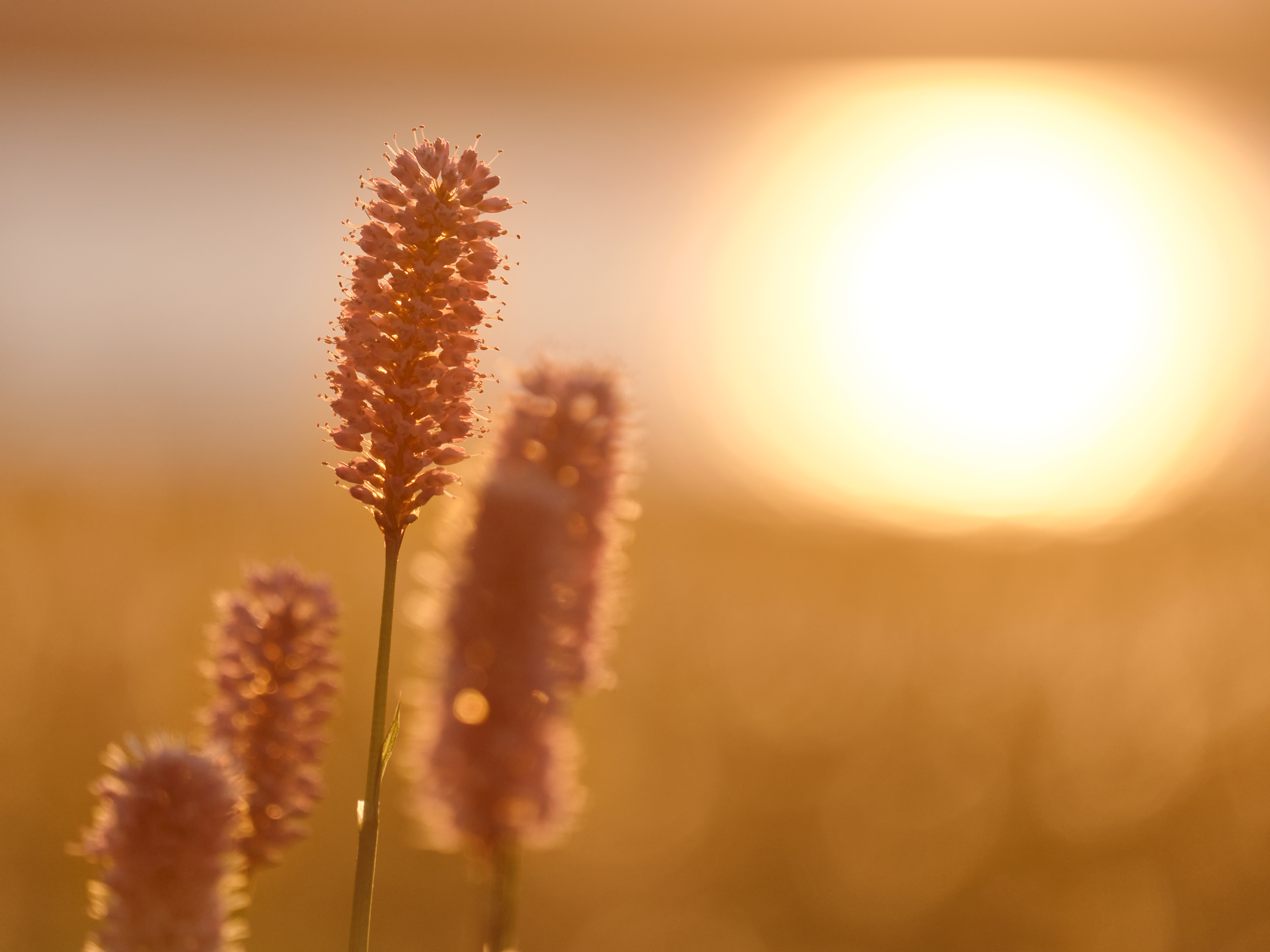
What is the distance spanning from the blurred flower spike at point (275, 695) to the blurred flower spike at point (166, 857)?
423 mm

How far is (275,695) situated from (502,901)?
1.15m

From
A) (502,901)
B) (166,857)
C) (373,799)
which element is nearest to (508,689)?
(502,901)

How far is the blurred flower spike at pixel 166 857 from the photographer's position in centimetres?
277

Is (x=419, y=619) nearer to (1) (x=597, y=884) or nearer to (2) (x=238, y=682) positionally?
(2) (x=238, y=682)

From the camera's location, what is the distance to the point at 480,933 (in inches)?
110

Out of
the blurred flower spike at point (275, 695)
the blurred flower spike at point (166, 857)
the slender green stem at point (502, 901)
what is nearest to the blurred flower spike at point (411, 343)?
the blurred flower spike at point (275, 695)

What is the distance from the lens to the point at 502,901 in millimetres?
2693

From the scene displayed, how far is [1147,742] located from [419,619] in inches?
420

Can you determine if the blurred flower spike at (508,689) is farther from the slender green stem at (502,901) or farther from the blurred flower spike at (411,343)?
the blurred flower spike at (411,343)

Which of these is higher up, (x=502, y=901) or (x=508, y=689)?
(x=508, y=689)

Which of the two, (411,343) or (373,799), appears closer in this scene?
(373,799)

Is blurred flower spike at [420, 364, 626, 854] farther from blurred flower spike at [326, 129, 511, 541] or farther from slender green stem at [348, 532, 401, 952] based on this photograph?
blurred flower spike at [326, 129, 511, 541]

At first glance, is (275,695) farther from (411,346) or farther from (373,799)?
(411,346)

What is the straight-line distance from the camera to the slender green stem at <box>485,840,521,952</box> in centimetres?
261
